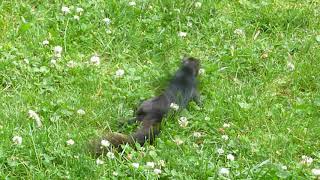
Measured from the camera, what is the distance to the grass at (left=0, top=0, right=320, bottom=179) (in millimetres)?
4336

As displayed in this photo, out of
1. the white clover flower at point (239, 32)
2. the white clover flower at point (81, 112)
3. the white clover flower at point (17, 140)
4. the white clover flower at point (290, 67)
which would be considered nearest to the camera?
the white clover flower at point (17, 140)

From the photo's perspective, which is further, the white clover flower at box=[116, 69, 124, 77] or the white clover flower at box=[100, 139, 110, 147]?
the white clover flower at box=[116, 69, 124, 77]

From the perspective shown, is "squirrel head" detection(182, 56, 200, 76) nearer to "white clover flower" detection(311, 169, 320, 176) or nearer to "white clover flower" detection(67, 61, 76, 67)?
"white clover flower" detection(67, 61, 76, 67)

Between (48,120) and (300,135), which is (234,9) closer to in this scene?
(300,135)

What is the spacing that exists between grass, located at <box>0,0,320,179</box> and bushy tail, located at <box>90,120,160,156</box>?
6cm

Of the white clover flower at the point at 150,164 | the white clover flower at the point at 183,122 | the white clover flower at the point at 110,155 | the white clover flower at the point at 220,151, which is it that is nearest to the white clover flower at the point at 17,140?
the white clover flower at the point at 110,155

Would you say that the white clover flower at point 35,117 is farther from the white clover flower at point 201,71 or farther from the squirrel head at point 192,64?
the white clover flower at point 201,71

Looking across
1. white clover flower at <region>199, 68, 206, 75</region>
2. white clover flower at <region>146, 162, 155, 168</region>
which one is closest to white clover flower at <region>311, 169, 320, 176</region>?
white clover flower at <region>146, 162, 155, 168</region>

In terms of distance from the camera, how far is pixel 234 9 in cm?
636

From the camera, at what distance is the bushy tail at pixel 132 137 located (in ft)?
14.4

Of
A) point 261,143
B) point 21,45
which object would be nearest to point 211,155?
point 261,143

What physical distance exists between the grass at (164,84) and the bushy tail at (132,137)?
0.06m

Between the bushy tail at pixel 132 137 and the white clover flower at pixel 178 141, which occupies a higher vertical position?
the bushy tail at pixel 132 137

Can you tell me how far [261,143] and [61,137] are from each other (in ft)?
4.16
